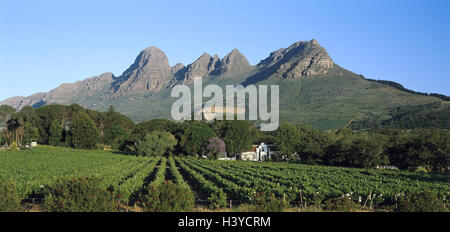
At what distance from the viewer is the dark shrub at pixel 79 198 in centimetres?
1346

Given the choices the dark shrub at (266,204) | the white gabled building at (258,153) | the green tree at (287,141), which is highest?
the green tree at (287,141)

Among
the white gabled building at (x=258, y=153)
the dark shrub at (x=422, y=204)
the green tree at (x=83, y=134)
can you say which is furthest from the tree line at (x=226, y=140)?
the dark shrub at (x=422, y=204)

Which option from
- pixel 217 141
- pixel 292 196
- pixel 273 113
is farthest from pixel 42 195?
pixel 273 113

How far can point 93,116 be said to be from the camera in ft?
335

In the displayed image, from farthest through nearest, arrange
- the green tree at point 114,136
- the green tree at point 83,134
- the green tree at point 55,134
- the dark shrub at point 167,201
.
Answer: the green tree at point 114,136 < the green tree at point 55,134 < the green tree at point 83,134 < the dark shrub at point 167,201

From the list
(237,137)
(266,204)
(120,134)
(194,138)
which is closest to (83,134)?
(120,134)

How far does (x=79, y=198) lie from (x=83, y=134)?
257ft

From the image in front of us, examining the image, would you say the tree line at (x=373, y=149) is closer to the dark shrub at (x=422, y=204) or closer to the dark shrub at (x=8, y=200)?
the dark shrub at (x=422, y=204)

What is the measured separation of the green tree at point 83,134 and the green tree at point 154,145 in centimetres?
1719

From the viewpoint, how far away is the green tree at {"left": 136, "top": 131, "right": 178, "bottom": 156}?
75000 mm

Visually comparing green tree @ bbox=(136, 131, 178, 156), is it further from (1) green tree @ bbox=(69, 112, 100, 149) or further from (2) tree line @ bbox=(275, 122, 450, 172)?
(2) tree line @ bbox=(275, 122, 450, 172)

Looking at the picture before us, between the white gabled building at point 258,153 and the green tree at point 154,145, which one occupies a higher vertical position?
the green tree at point 154,145
